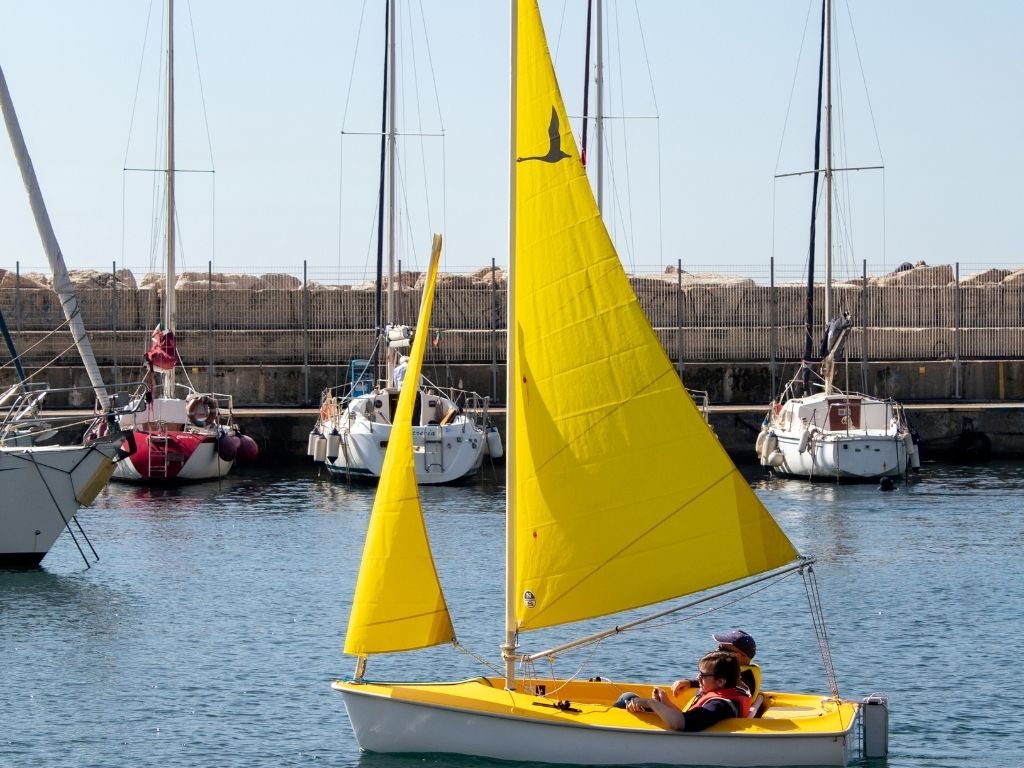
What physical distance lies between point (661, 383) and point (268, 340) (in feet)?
129

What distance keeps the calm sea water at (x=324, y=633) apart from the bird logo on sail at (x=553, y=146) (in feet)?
12.2

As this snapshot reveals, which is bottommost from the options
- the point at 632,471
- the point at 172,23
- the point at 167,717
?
the point at 167,717

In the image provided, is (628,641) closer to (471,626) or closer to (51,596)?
(471,626)

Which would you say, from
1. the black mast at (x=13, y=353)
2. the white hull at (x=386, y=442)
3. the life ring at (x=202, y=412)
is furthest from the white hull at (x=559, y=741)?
the life ring at (x=202, y=412)

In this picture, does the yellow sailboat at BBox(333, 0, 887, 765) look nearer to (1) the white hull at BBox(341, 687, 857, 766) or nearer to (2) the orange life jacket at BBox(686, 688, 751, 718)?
(1) the white hull at BBox(341, 687, 857, 766)

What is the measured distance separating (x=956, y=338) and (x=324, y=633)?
34.2 m

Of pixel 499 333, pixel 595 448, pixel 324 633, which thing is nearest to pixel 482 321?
pixel 499 333

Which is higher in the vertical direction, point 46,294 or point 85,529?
point 46,294

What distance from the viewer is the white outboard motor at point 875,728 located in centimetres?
1484

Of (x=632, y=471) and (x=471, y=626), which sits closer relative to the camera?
(x=632, y=471)

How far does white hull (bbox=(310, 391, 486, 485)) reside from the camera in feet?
138

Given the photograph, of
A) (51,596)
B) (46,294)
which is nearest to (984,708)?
(51,596)

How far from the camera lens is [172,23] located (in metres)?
48.8

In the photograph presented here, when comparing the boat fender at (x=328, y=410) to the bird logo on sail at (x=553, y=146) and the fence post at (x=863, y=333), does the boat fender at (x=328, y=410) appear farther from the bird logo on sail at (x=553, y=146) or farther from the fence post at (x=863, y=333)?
the bird logo on sail at (x=553, y=146)
